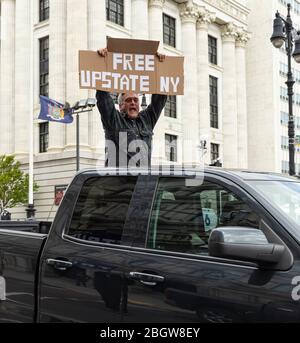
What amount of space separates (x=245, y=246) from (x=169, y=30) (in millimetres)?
47651

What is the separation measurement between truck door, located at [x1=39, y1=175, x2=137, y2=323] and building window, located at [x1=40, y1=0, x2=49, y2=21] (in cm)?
4056

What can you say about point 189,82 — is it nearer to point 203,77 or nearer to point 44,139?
point 203,77

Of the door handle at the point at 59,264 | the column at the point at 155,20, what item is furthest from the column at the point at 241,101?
the door handle at the point at 59,264

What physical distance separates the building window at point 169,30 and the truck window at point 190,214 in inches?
1803

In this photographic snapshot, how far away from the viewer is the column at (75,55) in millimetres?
39281

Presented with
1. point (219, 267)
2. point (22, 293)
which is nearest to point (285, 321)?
point (219, 267)

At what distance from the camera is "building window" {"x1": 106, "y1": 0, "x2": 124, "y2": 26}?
42.6 m

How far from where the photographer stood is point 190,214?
140 inches

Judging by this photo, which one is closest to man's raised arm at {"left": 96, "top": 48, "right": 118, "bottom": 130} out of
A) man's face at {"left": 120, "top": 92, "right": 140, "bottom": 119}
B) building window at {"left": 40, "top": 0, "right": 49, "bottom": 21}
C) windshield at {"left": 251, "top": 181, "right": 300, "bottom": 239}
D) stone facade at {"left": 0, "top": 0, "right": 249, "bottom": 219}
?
man's face at {"left": 120, "top": 92, "right": 140, "bottom": 119}

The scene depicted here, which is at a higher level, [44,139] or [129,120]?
[44,139]

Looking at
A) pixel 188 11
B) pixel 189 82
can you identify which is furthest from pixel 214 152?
pixel 188 11

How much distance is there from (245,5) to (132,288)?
2396 inches
